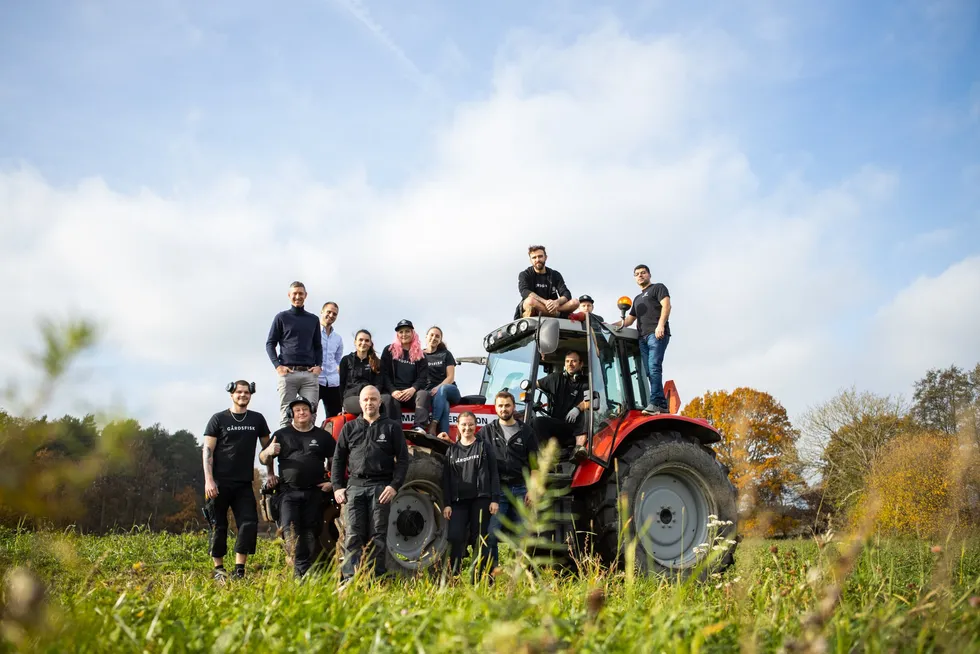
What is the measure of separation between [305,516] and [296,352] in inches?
62.8

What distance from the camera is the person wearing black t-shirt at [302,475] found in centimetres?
592

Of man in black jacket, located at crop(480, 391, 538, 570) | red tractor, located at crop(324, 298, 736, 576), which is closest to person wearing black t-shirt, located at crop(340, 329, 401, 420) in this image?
red tractor, located at crop(324, 298, 736, 576)

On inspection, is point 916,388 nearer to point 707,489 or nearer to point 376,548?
point 707,489

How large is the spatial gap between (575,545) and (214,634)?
396 centimetres

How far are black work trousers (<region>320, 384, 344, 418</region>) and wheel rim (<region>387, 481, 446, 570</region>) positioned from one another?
1.34m

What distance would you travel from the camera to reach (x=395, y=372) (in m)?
6.69

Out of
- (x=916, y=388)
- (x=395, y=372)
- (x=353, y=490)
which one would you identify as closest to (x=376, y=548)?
(x=353, y=490)

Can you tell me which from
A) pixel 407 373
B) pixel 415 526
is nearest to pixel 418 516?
pixel 415 526

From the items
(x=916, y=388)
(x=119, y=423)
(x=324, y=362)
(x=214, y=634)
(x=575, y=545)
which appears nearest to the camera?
(x=119, y=423)

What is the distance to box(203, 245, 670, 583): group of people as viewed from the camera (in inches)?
225

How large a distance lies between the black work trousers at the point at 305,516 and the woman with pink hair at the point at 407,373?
106 cm

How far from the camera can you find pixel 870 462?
762 inches

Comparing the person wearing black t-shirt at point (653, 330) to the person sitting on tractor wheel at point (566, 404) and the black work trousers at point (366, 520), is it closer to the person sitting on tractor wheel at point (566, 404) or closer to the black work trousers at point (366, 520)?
the person sitting on tractor wheel at point (566, 404)

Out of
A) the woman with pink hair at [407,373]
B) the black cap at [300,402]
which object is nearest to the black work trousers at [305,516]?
the black cap at [300,402]
